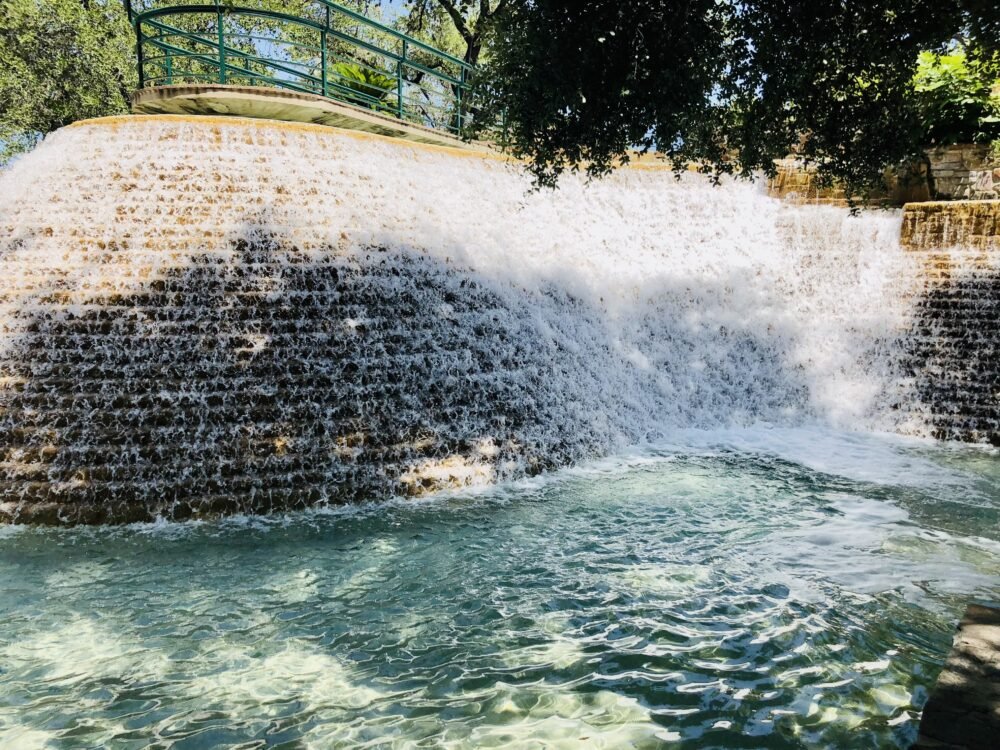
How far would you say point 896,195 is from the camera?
12750 millimetres

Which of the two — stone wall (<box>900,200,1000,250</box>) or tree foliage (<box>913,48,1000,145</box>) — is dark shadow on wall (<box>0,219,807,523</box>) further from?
tree foliage (<box>913,48,1000,145</box>)

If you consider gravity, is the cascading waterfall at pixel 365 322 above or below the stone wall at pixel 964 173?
below

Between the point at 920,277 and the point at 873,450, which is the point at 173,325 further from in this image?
the point at 920,277

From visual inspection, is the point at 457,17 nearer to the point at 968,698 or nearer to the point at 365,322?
the point at 365,322

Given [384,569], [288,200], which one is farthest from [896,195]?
[384,569]

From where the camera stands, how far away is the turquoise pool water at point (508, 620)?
3.65 meters

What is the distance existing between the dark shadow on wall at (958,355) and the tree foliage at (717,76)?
4.66 m

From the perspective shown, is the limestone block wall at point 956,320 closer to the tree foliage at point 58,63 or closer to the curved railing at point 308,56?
the curved railing at point 308,56

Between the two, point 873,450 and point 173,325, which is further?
point 873,450

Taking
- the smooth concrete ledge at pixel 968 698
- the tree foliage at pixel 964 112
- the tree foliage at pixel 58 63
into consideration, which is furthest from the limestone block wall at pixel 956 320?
the tree foliage at pixel 58 63

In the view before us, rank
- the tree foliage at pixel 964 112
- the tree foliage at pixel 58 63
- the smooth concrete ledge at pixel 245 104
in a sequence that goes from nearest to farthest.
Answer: the smooth concrete ledge at pixel 245 104 → the tree foliage at pixel 964 112 → the tree foliage at pixel 58 63

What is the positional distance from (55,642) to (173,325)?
3577 millimetres

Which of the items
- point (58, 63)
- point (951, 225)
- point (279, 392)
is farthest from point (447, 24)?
point (279, 392)

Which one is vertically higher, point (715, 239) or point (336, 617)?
point (715, 239)
